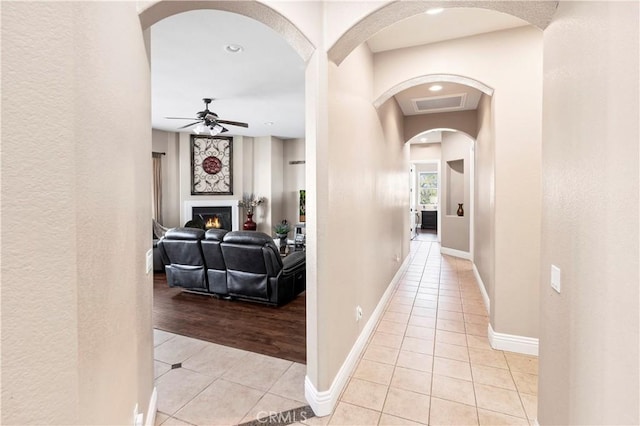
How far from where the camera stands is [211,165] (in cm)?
860

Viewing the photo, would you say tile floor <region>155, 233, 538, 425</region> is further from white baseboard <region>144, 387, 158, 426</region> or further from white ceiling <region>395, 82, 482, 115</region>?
white ceiling <region>395, 82, 482, 115</region>

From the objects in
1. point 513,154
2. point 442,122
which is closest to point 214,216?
point 442,122

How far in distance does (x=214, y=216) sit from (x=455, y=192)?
254 inches

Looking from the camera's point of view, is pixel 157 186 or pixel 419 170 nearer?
pixel 157 186

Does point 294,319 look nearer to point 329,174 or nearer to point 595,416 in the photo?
point 329,174

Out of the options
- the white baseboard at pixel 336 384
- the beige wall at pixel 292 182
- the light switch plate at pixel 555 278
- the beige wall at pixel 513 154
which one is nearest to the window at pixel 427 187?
the beige wall at pixel 292 182

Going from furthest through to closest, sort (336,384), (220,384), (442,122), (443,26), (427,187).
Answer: (427,187)
(442,122)
(443,26)
(220,384)
(336,384)

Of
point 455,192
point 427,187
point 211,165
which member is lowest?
point 455,192

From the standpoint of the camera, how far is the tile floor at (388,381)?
2074 mm

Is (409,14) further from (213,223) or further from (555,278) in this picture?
(213,223)

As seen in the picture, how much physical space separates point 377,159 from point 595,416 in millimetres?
2869

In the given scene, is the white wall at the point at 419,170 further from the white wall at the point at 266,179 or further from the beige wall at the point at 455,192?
the white wall at the point at 266,179

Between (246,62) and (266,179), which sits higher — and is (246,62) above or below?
above

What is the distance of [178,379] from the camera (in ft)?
8.16
